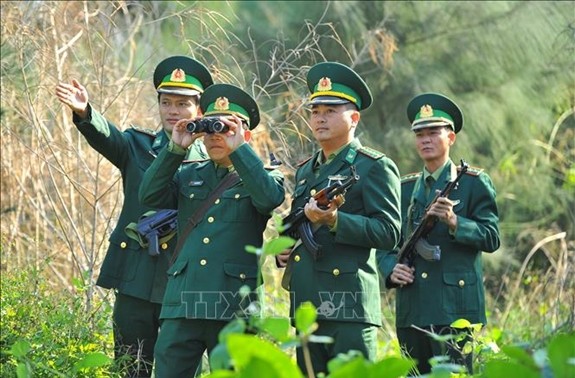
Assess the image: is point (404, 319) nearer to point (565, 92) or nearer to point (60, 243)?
point (60, 243)

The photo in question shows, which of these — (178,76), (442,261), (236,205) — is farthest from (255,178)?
(442,261)

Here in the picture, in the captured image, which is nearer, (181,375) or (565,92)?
(181,375)

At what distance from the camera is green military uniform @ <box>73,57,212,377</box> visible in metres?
7.71

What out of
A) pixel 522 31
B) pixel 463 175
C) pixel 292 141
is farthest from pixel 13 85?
pixel 522 31

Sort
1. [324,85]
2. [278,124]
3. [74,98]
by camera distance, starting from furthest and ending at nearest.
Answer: [278,124] → [74,98] → [324,85]

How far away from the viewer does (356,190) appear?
7070 millimetres

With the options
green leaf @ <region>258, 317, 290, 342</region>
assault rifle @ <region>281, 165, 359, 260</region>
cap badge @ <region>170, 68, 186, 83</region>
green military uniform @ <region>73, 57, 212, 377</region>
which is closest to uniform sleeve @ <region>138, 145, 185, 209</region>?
green military uniform @ <region>73, 57, 212, 377</region>

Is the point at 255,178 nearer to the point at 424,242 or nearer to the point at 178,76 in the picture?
the point at 178,76

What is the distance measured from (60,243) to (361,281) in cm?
429

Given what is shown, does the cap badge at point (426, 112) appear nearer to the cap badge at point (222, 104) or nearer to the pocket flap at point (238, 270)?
the cap badge at point (222, 104)

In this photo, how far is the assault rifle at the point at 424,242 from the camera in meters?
7.91

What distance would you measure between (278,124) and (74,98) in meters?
2.15

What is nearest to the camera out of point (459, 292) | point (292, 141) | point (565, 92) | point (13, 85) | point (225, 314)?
point (225, 314)

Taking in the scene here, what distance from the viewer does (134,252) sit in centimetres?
782
